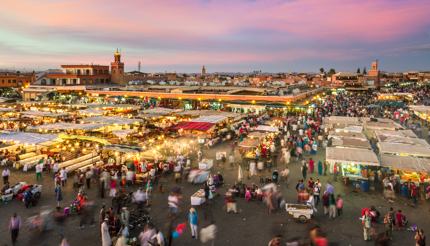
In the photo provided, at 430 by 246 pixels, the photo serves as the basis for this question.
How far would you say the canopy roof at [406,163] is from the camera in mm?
12305

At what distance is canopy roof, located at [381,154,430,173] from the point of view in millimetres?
12305

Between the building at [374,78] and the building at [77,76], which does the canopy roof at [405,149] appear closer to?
the building at [77,76]

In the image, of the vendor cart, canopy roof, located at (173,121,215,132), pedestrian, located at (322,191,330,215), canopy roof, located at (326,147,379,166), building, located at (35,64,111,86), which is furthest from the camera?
building, located at (35,64,111,86)

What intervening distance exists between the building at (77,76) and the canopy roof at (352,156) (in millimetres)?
51098

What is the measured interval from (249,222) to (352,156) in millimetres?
6917

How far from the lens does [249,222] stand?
997 centimetres

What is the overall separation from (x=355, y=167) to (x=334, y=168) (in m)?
0.92

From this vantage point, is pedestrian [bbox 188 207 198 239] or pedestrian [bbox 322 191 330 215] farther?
A: pedestrian [bbox 322 191 330 215]

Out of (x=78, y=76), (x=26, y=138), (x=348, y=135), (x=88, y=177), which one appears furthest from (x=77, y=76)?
(x=348, y=135)

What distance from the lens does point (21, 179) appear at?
47.2ft

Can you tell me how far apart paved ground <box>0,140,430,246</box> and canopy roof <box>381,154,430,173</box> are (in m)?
1.32

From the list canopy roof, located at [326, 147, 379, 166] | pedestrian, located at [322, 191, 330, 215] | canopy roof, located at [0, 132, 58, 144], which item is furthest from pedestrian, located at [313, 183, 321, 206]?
canopy roof, located at [0, 132, 58, 144]

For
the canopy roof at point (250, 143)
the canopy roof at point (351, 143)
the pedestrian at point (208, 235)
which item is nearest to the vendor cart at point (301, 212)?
the pedestrian at point (208, 235)

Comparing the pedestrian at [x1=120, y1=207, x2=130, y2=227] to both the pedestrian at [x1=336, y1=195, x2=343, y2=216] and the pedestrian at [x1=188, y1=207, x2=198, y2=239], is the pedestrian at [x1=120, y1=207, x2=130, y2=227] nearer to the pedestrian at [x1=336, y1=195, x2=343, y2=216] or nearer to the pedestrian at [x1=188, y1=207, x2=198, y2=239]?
the pedestrian at [x1=188, y1=207, x2=198, y2=239]
